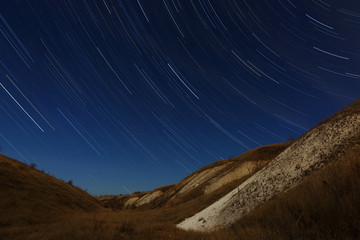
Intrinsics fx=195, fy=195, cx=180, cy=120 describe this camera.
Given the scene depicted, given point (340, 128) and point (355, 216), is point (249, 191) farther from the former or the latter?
point (355, 216)

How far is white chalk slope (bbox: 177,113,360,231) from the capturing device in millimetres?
10195

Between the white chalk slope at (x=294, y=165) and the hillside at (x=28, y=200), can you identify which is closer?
the white chalk slope at (x=294, y=165)

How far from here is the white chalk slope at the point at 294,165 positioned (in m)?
10.2

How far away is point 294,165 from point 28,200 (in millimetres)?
22077

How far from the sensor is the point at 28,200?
1781 cm

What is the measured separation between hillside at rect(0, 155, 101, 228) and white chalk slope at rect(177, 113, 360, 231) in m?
12.9

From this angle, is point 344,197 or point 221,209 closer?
point 344,197

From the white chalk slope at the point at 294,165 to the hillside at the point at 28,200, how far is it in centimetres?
1286

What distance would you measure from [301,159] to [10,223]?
19.5 meters

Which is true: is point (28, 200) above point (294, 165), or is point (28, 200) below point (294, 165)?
above

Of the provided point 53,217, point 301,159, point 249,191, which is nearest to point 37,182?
point 53,217

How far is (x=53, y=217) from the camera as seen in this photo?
17016 mm

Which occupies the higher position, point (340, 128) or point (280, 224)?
point (340, 128)

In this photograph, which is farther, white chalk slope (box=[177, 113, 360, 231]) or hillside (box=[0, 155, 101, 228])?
hillside (box=[0, 155, 101, 228])
